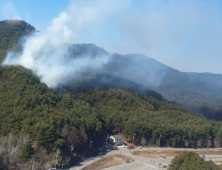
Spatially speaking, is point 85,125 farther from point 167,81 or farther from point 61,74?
point 167,81

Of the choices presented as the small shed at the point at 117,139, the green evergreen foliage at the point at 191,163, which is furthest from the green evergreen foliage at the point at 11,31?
the green evergreen foliage at the point at 191,163

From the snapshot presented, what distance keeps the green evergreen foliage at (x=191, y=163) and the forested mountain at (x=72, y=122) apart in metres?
13.4

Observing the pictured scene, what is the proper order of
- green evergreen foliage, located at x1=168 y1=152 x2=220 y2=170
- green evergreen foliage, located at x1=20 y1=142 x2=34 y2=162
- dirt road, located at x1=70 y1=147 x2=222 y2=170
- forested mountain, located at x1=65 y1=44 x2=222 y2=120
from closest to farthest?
green evergreen foliage, located at x1=168 y1=152 x2=220 y2=170 → green evergreen foliage, located at x1=20 y1=142 x2=34 y2=162 → dirt road, located at x1=70 y1=147 x2=222 y2=170 → forested mountain, located at x1=65 y1=44 x2=222 y2=120

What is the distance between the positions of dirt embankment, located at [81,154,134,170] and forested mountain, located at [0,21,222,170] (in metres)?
2.41

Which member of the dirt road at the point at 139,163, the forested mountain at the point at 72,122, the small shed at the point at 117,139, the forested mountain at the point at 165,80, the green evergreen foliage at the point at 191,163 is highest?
the forested mountain at the point at 165,80

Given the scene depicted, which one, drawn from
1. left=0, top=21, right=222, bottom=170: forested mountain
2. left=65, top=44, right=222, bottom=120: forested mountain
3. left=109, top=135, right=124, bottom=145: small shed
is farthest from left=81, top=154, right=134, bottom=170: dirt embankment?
→ left=65, top=44, right=222, bottom=120: forested mountain

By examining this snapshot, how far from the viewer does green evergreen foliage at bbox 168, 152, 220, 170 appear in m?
28.2

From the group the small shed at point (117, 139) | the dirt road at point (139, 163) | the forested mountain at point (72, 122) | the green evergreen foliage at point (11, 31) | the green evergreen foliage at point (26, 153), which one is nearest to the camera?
the green evergreen foliage at point (26, 153)

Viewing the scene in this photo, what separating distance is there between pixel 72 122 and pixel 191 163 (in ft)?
56.5

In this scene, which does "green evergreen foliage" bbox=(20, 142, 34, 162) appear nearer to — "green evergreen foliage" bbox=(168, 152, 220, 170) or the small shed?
"green evergreen foliage" bbox=(168, 152, 220, 170)

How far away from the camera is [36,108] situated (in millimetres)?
39344

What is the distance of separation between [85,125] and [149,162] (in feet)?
37.3

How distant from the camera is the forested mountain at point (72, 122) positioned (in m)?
31.5

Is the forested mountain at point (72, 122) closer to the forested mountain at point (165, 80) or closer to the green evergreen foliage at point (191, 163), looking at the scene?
the green evergreen foliage at point (191, 163)
